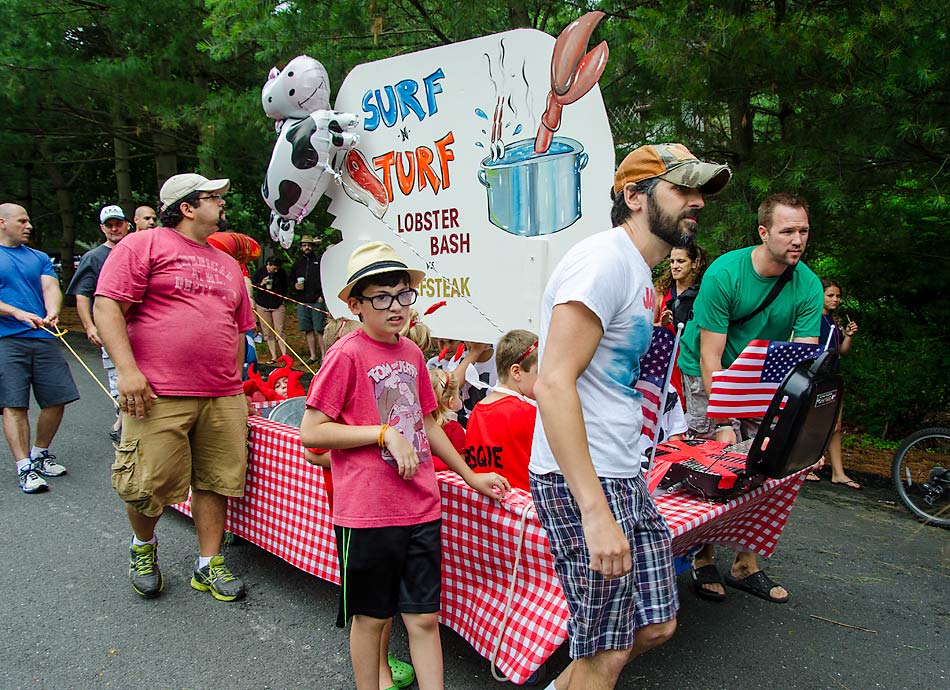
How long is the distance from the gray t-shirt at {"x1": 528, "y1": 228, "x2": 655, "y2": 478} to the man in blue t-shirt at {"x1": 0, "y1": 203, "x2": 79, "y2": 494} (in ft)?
14.8

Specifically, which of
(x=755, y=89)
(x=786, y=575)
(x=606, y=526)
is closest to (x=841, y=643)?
(x=786, y=575)

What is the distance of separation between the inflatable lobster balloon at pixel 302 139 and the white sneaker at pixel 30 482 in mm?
2327

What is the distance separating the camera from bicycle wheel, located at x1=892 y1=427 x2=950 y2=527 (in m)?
4.97

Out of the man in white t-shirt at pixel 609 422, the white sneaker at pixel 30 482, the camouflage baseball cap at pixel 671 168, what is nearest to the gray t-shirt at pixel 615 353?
the man in white t-shirt at pixel 609 422

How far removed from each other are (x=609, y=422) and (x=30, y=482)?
15.0ft

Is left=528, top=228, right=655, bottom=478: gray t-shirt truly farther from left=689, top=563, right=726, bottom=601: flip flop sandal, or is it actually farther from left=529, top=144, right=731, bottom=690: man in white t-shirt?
left=689, top=563, right=726, bottom=601: flip flop sandal

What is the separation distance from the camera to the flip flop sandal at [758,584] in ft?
Answer: 11.5

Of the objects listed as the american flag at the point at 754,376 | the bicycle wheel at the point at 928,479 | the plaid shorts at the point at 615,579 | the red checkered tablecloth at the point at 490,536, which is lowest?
the bicycle wheel at the point at 928,479

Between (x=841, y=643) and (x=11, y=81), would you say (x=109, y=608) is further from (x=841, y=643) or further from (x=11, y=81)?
(x=11, y=81)

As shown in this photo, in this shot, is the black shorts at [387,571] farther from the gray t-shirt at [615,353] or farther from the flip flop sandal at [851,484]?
the flip flop sandal at [851,484]

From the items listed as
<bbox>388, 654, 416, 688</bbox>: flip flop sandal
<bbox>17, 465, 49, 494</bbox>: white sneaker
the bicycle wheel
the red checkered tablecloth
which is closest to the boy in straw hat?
the red checkered tablecloth

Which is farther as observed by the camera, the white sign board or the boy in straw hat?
the white sign board

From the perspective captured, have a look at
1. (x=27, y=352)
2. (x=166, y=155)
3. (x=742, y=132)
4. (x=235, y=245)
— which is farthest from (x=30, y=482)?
(x=166, y=155)

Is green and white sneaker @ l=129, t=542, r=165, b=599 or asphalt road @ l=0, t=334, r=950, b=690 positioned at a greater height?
green and white sneaker @ l=129, t=542, r=165, b=599
